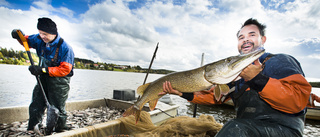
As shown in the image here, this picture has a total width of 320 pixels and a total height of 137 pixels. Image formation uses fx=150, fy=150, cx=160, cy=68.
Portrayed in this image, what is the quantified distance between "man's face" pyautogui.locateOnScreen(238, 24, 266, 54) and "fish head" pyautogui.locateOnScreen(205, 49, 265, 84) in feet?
1.95

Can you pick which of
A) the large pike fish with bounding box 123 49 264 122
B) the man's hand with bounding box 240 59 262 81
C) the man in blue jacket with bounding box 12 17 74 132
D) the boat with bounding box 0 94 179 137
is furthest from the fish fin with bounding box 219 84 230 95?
the man in blue jacket with bounding box 12 17 74 132

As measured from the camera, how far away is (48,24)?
3.61 meters

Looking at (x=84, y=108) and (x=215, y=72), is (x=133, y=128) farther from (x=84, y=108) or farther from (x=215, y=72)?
(x=84, y=108)

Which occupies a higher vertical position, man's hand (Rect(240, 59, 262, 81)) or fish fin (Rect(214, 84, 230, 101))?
man's hand (Rect(240, 59, 262, 81))

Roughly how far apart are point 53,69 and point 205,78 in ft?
11.4

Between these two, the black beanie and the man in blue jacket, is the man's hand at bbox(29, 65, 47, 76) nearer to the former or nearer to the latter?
the man in blue jacket

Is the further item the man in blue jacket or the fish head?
the man in blue jacket

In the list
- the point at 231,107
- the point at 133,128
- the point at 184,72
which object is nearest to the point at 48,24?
the point at 133,128

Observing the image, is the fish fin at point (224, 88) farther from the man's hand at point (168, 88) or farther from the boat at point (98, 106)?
the boat at point (98, 106)

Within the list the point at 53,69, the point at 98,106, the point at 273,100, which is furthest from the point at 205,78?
the point at 98,106

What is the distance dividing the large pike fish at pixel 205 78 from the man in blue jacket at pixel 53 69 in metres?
2.26

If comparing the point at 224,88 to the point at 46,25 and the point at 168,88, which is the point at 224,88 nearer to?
the point at 168,88

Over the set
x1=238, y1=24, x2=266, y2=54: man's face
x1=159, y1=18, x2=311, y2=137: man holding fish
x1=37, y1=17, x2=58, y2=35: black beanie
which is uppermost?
x1=37, y1=17, x2=58, y2=35: black beanie

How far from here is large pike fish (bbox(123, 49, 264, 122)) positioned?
1.70m
